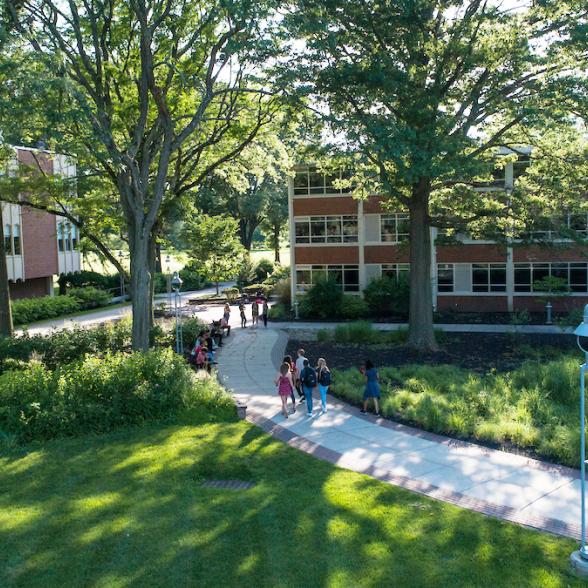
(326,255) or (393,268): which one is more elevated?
(326,255)

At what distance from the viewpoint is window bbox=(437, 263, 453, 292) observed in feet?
118

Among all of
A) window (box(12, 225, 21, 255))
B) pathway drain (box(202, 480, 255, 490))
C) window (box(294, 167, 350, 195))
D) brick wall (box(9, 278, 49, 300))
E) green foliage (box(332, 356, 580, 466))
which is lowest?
pathway drain (box(202, 480, 255, 490))

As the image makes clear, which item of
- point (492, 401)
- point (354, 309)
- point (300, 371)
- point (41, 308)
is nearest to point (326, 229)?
point (354, 309)

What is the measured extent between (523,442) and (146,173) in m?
13.2

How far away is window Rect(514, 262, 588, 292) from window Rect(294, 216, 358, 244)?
29.3ft

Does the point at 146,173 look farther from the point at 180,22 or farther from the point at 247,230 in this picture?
the point at 247,230

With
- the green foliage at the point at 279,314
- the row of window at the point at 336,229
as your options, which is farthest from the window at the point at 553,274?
the green foliage at the point at 279,314

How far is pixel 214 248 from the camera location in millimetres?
47375

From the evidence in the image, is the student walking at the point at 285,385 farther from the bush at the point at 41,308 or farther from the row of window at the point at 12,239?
the row of window at the point at 12,239

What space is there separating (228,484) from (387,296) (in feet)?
78.0

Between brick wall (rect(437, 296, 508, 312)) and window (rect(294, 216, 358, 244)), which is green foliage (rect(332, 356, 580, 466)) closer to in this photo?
brick wall (rect(437, 296, 508, 312))

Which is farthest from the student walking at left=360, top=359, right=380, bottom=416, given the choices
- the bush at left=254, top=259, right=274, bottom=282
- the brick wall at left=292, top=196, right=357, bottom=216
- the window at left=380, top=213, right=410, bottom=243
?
the bush at left=254, top=259, right=274, bottom=282

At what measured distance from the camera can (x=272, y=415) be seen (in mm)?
15781

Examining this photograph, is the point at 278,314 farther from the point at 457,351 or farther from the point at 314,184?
the point at 457,351
